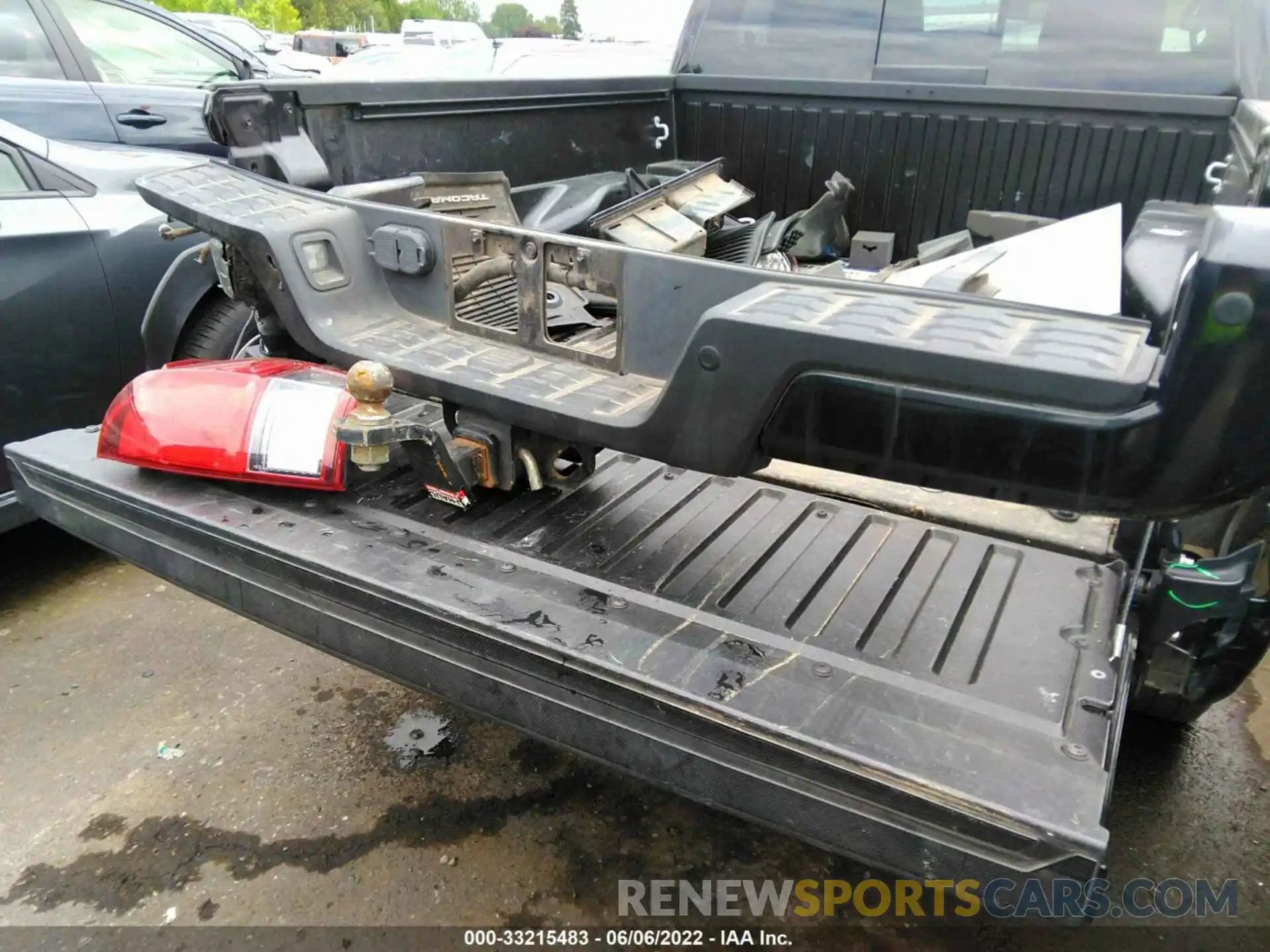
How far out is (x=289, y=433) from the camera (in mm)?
1959

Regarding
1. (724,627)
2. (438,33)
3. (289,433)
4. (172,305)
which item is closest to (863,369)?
(724,627)

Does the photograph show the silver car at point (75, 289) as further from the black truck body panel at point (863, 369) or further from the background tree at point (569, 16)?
the background tree at point (569, 16)

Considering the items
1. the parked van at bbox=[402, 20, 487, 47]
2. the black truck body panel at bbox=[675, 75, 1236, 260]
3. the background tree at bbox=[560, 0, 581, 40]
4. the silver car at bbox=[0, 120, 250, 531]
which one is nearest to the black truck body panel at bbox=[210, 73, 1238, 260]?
the black truck body panel at bbox=[675, 75, 1236, 260]

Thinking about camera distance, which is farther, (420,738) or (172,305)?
(172,305)

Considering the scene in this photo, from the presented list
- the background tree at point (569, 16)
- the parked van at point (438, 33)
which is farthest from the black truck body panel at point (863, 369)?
the background tree at point (569, 16)

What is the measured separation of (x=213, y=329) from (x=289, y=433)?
58.7 inches

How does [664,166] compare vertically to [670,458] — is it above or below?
above

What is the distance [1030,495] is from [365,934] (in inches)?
60.8

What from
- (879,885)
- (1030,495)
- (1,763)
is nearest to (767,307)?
(1030,495)

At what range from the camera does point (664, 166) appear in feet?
10.8

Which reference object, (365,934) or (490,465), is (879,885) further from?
(490,465)

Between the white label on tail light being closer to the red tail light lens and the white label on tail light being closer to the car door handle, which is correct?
the red tail light lens

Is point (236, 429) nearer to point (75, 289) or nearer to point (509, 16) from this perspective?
point (75, 289)

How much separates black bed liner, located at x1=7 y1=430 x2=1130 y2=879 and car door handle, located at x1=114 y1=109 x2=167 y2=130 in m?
2.90
